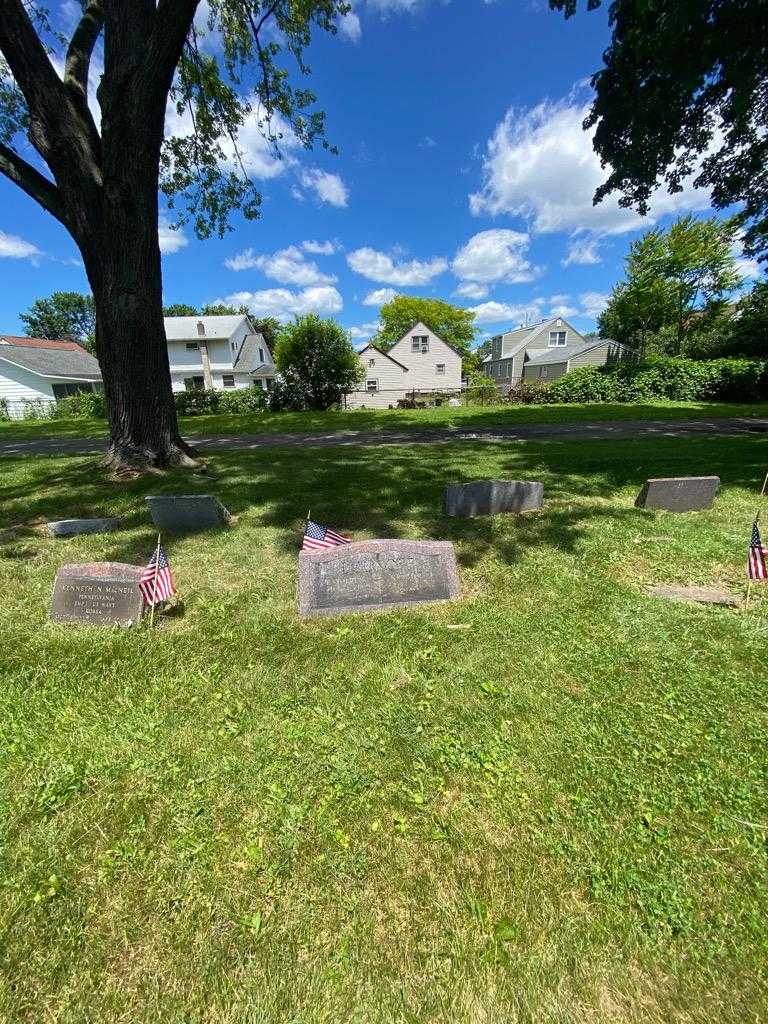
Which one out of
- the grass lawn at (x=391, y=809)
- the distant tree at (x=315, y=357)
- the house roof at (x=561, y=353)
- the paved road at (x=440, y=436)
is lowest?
the grass lawn at (x=391, y=809)

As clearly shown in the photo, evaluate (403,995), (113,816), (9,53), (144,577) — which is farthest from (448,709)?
(9,53)

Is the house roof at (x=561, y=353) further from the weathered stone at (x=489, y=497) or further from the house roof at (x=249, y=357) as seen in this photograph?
the weathered stone at (x=489, y=497)

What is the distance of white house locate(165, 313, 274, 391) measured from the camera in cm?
3850

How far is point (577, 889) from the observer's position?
69.1 inches

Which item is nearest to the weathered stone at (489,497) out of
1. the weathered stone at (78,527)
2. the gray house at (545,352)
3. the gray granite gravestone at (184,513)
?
the gray granite gravestone at (184,513)

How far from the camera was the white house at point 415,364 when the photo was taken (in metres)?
35.5

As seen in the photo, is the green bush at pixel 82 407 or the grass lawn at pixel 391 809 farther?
the green bush at pixel 82 407

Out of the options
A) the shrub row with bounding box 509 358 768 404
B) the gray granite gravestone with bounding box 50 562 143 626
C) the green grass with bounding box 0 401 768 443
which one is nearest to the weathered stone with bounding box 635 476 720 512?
the gray granite gravestone with bounding box 50 562 143 626

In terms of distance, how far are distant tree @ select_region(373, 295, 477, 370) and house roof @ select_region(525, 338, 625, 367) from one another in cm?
1450

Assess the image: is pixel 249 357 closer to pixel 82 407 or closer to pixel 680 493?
pixel 82 407

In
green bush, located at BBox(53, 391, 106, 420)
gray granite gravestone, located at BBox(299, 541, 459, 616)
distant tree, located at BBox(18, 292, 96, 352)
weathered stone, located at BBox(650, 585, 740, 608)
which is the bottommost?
weathered stone, located at BBox(650, 585, 740, 608)

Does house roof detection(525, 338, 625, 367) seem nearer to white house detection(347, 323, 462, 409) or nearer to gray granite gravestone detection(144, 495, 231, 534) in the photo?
white house detection(347, 323, 462, 409)

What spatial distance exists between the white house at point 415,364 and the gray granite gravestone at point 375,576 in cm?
3324

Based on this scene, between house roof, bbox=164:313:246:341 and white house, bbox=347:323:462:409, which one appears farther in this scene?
house roof, bbox=164:313:246:341
